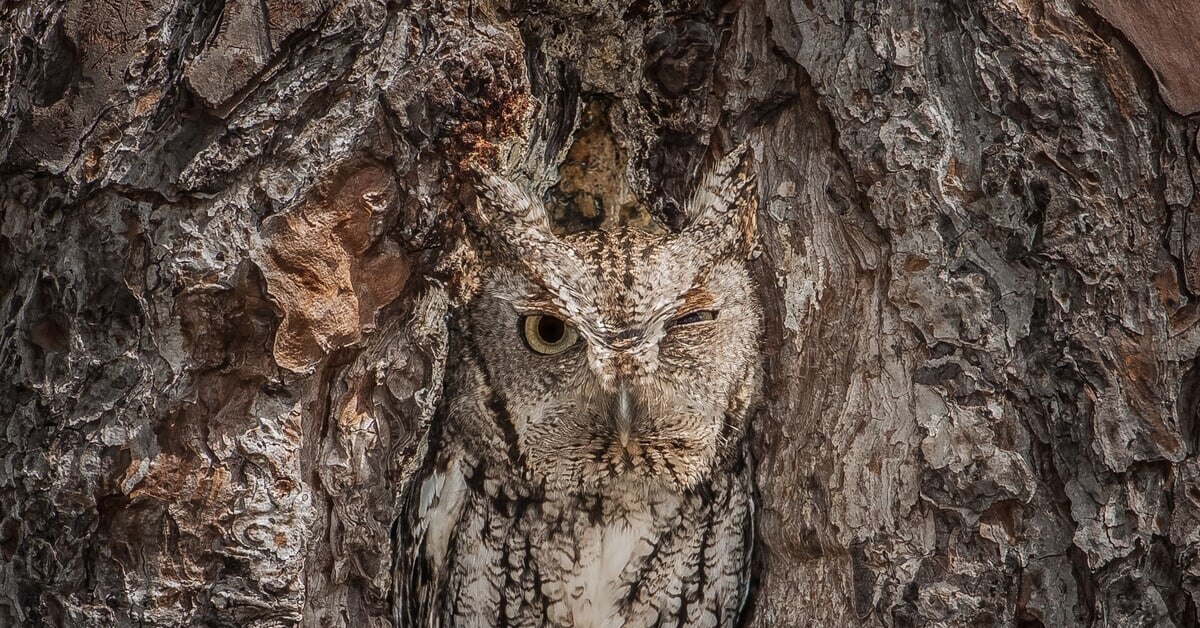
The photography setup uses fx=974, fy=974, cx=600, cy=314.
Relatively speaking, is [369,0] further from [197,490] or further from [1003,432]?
[1003,432]

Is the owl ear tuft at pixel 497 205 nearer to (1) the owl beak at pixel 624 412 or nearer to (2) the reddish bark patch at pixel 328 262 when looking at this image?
(2) the reddish bark patch at pixel 328 262

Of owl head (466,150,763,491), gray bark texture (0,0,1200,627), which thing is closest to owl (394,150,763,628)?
owl head (466,150,763,491)

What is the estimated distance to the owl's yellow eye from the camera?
1.83m

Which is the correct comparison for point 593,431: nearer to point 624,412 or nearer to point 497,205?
point 624,412

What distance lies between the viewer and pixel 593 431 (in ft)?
6.23

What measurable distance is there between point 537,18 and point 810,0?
20.0 inches

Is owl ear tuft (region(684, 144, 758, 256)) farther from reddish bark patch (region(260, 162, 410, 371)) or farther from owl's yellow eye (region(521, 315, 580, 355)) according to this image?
reddish bark patch (region(260, 162, 410, 371))

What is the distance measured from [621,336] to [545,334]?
0.58ft

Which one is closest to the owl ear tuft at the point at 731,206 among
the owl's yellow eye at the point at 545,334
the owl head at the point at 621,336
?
the owl head at the point at 621,336

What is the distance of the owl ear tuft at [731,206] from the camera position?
1.85 metres

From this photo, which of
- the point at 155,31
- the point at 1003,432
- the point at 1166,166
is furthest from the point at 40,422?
the point at 1166,166

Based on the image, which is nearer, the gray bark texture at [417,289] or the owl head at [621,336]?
the gray bark texture at [417,289]

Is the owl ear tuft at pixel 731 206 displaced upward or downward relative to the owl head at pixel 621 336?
upward

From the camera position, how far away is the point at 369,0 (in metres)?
1.59
